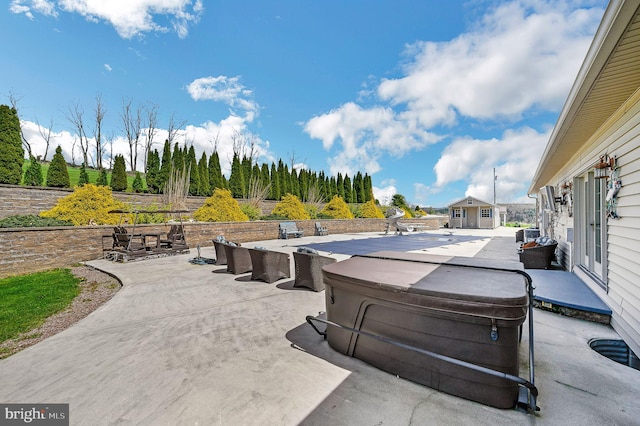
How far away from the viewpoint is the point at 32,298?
485 centimetres

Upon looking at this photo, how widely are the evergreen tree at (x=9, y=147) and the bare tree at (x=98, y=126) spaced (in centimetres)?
1714

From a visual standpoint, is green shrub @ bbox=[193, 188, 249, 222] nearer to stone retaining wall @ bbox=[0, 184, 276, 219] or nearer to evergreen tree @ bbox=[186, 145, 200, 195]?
stone retaining wall @ bbox=[0, 184, 276, 219]

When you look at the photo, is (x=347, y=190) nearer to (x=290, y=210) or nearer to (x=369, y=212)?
(x=369, y=212)

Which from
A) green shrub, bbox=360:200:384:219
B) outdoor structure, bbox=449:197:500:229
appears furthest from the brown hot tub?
outdoor structure, bbox=449:197:500:229

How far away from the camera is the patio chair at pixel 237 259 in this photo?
647cm

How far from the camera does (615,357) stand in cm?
314

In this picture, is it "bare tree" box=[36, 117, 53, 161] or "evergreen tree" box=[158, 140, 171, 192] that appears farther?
"bare tree" box=[36, 117, 53, 161]

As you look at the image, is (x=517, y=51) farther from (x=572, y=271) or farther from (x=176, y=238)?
(x=176, y=238)

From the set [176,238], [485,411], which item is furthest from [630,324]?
[176,238]

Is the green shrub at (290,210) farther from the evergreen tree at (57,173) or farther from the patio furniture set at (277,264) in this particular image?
the evergreen tree at (57,173)

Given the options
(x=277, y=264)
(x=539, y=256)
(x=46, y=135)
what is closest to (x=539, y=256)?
(x=539, y=256)

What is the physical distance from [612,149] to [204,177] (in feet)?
69.8

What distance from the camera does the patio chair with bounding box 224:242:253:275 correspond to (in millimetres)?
A: 6473
